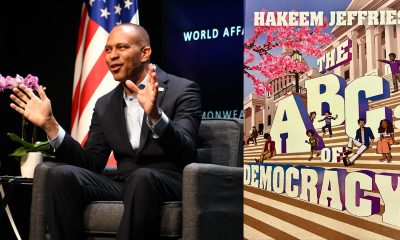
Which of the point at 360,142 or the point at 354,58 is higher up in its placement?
the point at 354,58

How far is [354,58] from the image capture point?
155cm

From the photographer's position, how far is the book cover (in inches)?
58.7

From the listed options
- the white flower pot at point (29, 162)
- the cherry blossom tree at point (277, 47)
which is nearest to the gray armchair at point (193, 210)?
the cherry blossom tree at point (277, 47)

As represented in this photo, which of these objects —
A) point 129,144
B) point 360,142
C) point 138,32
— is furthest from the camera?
point 138,32

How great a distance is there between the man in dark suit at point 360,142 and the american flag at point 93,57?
2.18 metres

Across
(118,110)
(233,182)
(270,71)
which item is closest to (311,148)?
(270,71)

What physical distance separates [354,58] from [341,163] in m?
0.32

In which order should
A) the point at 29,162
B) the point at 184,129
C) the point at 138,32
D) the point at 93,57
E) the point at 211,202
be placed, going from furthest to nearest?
the point at 93,57 → the point at 29,162 → the point at 138,32 → the point at 184,129 → the point at 211,202

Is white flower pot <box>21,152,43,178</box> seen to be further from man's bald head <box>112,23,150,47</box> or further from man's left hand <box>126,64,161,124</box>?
man's left hand <box>126,64,161,124</box>

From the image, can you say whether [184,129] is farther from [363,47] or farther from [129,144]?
[363,47]

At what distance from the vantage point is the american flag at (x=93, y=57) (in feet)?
11.3

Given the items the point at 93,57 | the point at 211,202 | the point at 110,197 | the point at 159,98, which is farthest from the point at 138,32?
the point at 93,57

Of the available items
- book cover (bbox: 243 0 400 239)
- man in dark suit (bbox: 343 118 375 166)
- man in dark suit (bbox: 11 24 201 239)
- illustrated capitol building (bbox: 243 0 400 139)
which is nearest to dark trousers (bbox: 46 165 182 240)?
man in dark suit (bbox: 11 24 201 239)

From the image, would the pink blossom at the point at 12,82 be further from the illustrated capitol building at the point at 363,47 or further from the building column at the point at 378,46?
the building column at the point at 378,46
